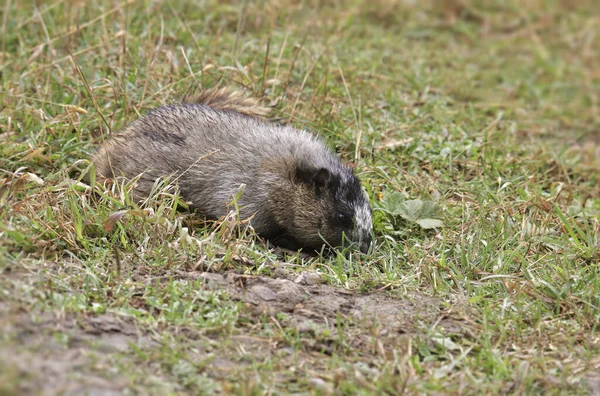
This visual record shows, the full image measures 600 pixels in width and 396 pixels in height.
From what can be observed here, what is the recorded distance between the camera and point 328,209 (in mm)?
5609

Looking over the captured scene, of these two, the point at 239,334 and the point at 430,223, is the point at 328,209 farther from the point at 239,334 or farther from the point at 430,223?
the point at 239,334

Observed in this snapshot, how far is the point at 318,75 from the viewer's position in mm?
7500

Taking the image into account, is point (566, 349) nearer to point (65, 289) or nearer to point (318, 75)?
point (65, 289)

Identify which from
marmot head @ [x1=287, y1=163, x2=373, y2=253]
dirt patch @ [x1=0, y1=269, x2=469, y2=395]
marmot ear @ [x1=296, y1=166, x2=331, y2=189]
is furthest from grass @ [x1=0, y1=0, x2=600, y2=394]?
marmot ear @ [x1=296, y1=166, x2=331, y2=189]

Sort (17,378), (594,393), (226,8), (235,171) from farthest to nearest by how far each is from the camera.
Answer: (226,8)
(235,171)
(594,393)
(17,378)

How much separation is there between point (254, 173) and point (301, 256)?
2.29 feet

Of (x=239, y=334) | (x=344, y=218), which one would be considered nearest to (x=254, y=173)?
(x=344, y=218)

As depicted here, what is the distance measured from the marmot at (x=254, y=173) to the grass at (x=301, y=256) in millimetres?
261

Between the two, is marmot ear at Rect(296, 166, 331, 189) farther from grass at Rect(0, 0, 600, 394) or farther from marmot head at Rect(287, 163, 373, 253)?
grass at Rect(0, 0, 600, 394)

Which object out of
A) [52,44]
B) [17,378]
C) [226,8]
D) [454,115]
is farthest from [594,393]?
[226,8]

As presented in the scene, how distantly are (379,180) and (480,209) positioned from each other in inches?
36.4

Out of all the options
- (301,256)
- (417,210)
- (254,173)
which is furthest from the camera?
(417,210)

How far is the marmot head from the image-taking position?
18.1 ft

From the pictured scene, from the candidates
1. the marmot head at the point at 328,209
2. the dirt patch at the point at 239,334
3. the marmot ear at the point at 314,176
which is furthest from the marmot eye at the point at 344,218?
the dirt patch at the point at 239,334
